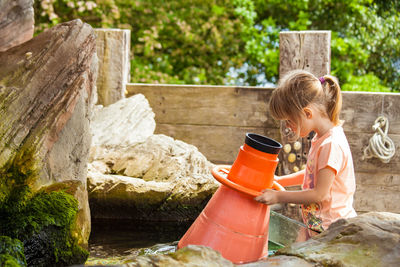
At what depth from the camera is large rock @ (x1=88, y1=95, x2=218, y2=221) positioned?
12.8ft

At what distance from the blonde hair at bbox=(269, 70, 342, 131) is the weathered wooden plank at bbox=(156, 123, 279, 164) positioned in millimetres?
2085

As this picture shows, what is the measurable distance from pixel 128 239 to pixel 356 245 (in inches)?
66.2

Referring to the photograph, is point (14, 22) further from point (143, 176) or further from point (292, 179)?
point (292, 179)

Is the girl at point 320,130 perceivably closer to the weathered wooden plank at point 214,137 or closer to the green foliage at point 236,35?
the weathered wooden plank at point 214,137

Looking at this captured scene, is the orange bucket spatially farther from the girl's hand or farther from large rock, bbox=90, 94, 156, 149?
large rock, bbox=90, 94, 156, 149

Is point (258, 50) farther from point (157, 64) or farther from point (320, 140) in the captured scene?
point (320, 140)

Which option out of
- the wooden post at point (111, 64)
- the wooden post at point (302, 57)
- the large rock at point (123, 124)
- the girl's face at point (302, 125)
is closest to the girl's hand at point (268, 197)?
the girl's face at point (302, 125)

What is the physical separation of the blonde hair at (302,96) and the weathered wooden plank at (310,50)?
181 cm

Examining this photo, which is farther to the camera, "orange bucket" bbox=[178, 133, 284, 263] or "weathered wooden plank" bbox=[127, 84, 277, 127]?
"weathered wooden plank" bbox=[127, 84, 277, 127]

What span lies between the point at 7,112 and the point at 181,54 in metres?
7.15

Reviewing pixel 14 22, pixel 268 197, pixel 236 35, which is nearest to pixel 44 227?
pixel 268 197

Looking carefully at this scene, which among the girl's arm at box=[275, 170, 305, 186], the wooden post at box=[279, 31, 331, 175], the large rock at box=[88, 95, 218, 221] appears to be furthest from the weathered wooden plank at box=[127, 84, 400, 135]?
the girl's arm at box=[275, 170, 305, 186]

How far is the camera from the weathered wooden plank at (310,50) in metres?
4.79

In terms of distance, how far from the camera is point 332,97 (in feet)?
9.86
